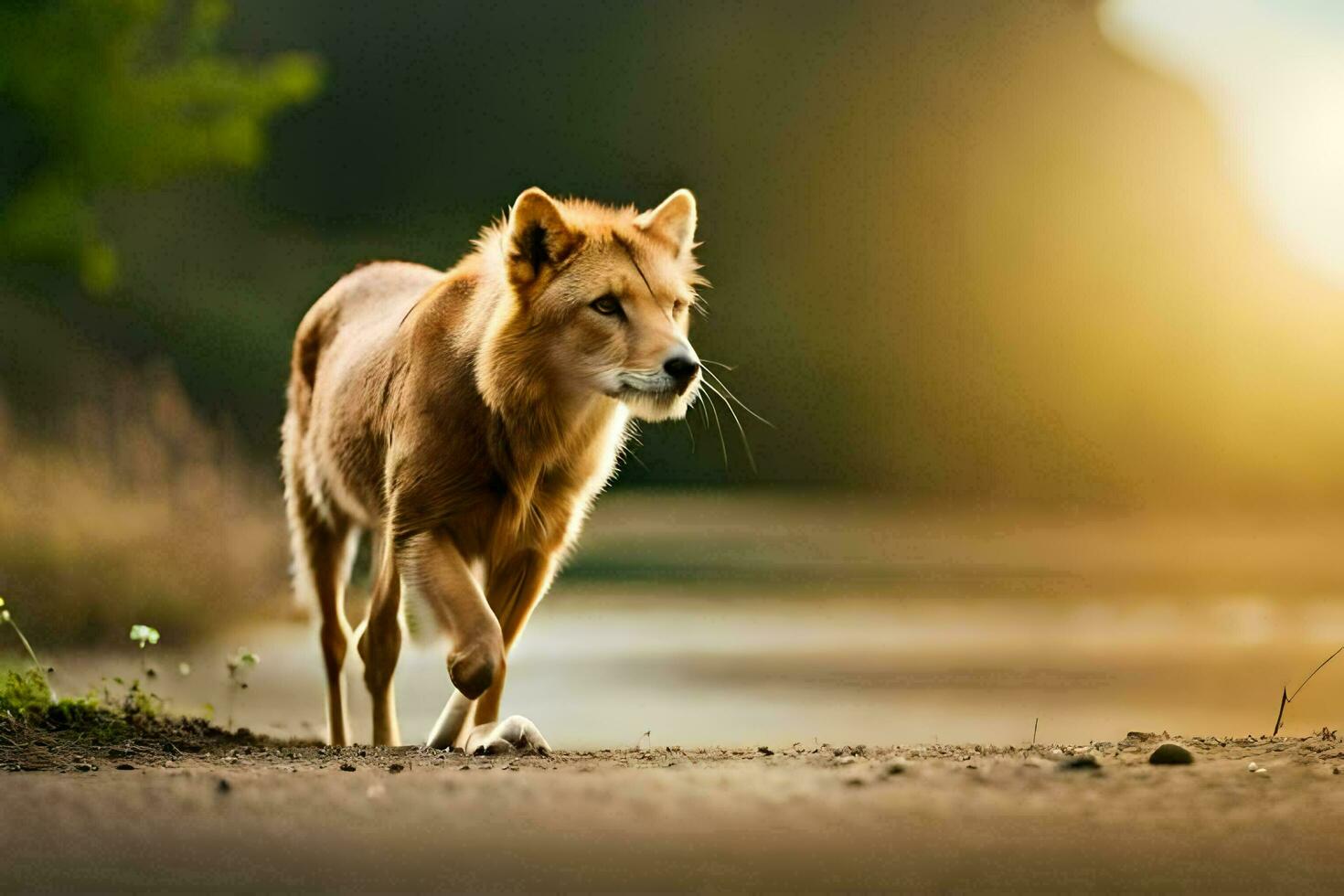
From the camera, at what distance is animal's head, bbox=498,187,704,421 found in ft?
18.3

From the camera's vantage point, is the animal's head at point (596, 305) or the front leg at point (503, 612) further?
the front leg at point (503, 612)

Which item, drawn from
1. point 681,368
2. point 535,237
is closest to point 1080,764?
point 681,368

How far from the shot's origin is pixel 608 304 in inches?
225

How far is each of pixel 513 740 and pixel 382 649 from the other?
59.4 inches

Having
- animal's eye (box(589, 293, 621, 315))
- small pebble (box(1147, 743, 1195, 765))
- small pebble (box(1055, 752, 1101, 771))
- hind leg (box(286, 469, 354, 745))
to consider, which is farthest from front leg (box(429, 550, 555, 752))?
small pebble (box(1147, 743, 1195, 765))

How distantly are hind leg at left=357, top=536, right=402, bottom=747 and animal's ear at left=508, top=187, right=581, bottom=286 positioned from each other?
1.65m

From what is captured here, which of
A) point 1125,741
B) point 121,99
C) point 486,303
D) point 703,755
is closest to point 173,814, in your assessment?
point 703,755

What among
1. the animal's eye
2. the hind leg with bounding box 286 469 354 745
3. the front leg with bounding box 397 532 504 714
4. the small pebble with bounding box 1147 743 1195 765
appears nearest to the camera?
the small pebble with bounding box 1147 743 1195 765

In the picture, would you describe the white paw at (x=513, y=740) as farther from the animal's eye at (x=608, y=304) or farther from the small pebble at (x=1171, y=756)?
the small pebble at (x=1171, y=756)

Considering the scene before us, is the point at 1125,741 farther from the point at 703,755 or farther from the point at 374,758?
the point at 374,758

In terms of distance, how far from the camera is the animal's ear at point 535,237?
18.7 ft

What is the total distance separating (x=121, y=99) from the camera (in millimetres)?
14438

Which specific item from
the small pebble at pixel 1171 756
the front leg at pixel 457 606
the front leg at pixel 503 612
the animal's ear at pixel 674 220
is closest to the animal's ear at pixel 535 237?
the animal's ear at pixel 674 220

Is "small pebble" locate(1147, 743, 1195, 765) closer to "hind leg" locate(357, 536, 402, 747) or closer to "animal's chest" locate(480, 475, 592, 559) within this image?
"animal's chest" locate(480, 475, 592, 559)
